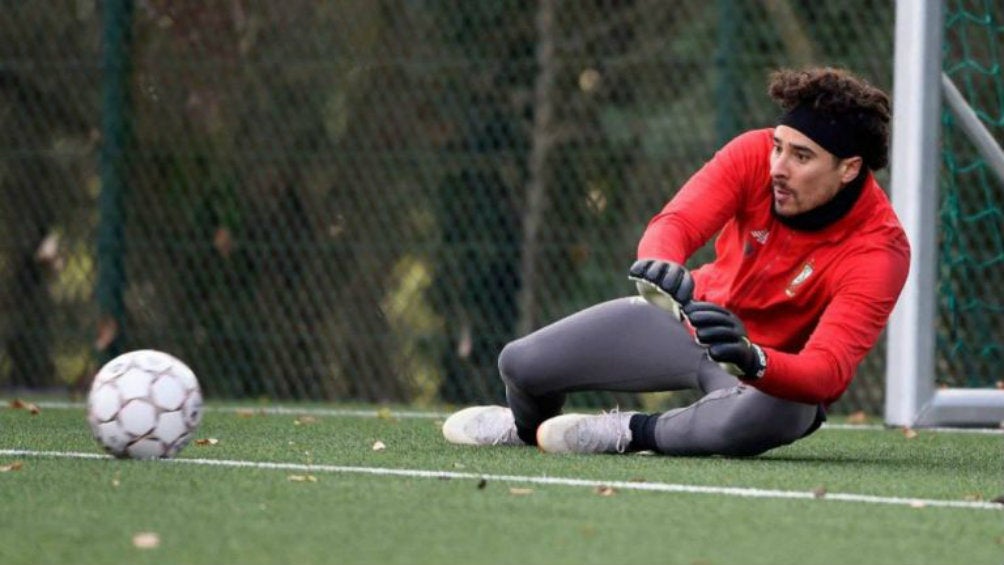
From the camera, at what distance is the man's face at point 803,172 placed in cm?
581

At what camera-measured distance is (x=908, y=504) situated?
16.0 ft

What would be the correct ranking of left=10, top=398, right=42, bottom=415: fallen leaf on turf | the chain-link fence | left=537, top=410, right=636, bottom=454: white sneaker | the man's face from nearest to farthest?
the man's face
left=537, top=410, right=636, bottom=454: white sneaker
left=10, top=398, right=42, bottom=415: fallen leaf on turf
the chain-link fence

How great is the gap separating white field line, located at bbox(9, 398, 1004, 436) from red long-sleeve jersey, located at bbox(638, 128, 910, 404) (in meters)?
2.03

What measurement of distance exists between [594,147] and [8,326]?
3211 millimetres

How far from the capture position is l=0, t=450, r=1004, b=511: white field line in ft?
16.1

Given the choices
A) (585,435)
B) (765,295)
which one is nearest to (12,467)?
(585,435)

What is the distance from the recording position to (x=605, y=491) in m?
4.93

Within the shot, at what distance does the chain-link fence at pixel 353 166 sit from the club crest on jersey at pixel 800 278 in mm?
3094

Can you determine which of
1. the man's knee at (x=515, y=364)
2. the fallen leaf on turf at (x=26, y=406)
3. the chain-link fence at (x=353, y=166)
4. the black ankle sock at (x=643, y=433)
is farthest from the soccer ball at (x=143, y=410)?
the chain-link fence at (x=353, y=166)

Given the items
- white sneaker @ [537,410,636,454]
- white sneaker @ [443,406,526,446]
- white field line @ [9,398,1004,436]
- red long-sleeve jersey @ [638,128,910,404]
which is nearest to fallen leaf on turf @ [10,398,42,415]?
white field line @ [9,398,1004,436]

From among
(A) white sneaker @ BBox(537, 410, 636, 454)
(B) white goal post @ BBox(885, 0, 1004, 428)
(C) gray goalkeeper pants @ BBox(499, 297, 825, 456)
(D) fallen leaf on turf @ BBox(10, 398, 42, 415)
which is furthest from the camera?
(D) fallen leaf on turf @ BBox(10, 398, 42, 415)

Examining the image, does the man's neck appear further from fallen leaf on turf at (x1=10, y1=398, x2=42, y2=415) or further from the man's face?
fallen leaf on turf at (x1=10, y1=398, x2=42, y2=415)

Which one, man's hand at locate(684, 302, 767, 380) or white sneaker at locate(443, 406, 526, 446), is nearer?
man's hand at locate(684, 302, 767, 380)

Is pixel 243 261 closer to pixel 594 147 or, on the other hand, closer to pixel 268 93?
pixel 268 93
